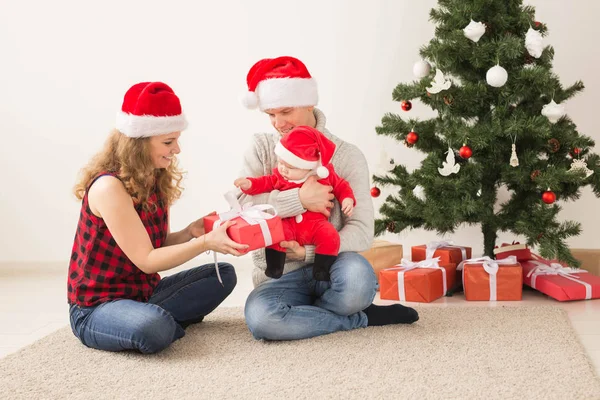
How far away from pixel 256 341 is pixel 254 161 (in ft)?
1.94

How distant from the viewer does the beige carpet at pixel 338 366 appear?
172 cm

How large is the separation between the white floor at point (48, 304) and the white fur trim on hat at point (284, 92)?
0.95 metres

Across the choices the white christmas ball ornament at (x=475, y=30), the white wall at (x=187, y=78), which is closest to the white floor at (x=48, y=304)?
the white wall at (x=187, y=78)

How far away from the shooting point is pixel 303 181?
216cm

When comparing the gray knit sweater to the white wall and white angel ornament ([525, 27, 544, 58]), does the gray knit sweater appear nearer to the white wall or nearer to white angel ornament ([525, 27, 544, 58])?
white angel ornament ([525, 27, 544, 58])

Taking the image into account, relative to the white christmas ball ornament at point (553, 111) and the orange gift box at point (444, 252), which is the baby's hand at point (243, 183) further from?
the white christmas ball ornament at point (553, 111)

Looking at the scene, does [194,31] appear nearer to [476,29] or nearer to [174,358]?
[476,29]

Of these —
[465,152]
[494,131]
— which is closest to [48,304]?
[465,152]

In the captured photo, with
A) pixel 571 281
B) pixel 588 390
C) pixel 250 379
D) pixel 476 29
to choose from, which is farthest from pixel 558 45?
pixel 250 379

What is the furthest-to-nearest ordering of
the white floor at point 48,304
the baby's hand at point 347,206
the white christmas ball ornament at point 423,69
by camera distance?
the white christmas ball ornament at point 423,69 < the white floor at point 48,304 < the baby's hand at point 347,206

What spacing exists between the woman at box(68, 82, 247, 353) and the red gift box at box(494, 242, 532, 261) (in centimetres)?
138

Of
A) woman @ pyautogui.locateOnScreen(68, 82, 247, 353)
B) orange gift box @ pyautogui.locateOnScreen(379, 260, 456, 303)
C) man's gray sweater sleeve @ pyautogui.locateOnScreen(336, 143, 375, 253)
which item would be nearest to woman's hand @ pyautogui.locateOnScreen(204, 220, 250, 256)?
woman @ pyautogui.locateOnScreen(68, 82, 247, 353)

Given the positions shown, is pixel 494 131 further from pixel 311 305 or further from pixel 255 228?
pixel 255 228

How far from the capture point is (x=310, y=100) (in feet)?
7.47
